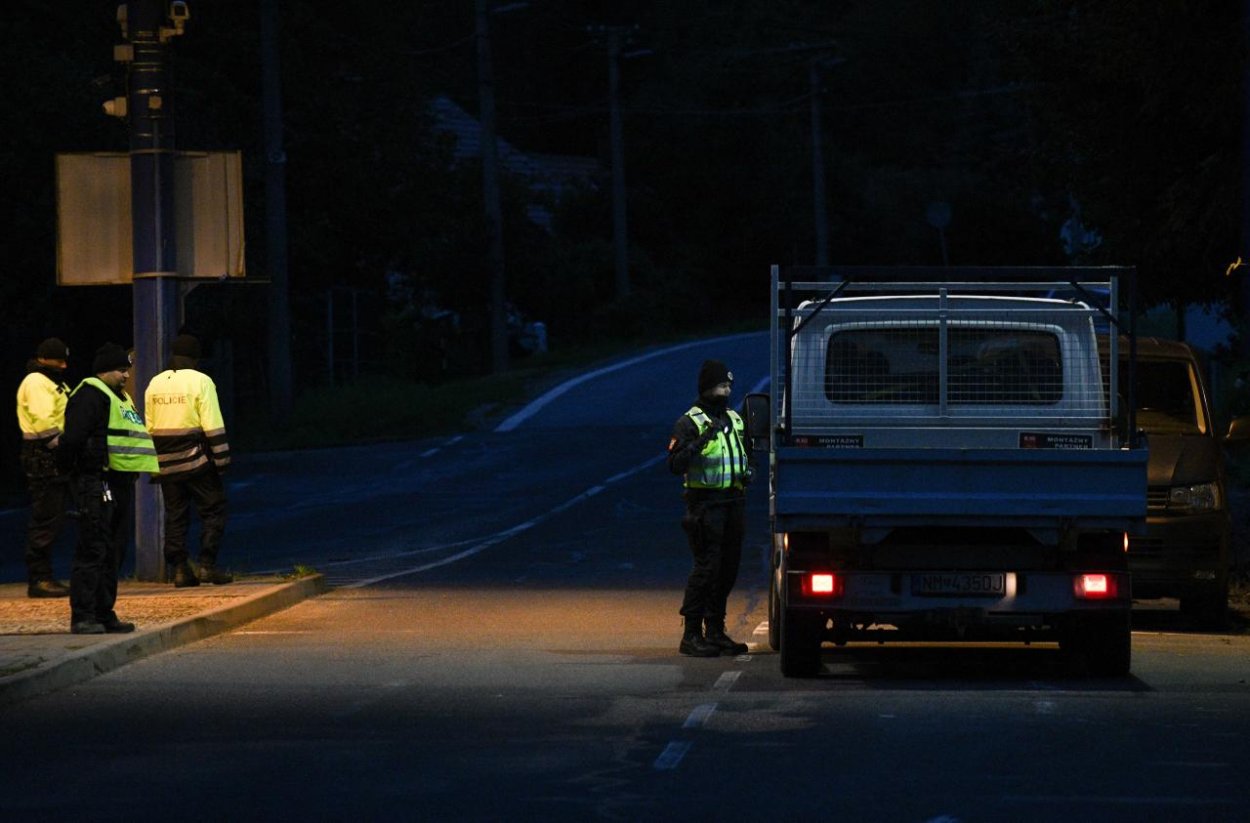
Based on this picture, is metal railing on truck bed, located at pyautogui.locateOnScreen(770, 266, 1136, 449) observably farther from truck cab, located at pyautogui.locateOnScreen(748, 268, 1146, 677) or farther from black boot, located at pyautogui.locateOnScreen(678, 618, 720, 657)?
black boot, located at pyautogui.locateOnScreen(678, 618, 720, 657)

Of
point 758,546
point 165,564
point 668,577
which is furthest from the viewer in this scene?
point 758,546

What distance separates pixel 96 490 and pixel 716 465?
3957 mm

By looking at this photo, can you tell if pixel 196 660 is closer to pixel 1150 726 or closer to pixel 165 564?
pixel 165 564

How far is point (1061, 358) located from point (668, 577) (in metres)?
6.49

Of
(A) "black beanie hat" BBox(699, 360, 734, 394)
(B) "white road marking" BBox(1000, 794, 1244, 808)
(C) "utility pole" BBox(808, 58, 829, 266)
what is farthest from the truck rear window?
(C) "utility pole" BBox(808, 58, 829, 266)

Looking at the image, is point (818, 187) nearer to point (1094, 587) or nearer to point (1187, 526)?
point (1187, 526)

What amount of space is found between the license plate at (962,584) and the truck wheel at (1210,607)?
11.6 feet

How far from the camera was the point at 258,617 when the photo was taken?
17.7 metres

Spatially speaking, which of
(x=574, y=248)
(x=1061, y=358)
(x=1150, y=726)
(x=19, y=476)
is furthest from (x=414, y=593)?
(x=574, y=248)

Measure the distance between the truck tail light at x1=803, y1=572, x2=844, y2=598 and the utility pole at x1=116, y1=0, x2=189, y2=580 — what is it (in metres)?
7.62

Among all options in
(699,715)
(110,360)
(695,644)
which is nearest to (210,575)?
(110,360)

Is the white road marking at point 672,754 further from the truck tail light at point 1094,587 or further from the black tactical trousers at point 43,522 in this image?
the black tactical trousers at point 43,522

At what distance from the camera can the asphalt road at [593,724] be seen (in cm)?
951

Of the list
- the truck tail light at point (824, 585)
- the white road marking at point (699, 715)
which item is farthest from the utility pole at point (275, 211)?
the white road marking at point (699, 715)
